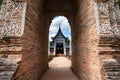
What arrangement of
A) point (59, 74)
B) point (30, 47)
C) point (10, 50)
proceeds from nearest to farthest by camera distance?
point (10, 50) < point (30, 47) < point (59, 74)

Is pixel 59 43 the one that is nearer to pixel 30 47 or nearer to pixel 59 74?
pixel 59 74

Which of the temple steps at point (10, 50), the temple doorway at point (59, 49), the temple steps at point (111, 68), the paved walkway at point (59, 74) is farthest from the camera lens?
the temple doorway at point (59, 49)

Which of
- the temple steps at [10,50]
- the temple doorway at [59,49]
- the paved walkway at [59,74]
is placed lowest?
the paved walkway at [59,74]

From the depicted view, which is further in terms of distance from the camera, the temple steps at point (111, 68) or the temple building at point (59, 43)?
the temple building at point (59, 43)

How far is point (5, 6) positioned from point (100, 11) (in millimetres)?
2760

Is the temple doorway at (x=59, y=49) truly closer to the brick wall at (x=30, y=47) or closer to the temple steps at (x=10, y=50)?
the brick wall at (x=30, y=47)

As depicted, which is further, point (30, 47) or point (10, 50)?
point (30, 47)

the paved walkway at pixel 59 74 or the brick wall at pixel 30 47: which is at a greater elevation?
the brick wall at pixel 30 47

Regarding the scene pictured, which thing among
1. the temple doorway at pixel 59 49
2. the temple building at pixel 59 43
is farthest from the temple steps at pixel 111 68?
A: the temple doorway at pixel 59 49

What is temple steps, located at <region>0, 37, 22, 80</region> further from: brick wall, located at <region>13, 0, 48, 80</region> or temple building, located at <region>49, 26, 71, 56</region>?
temple building, located at <region>49, 26, 71, 56</region>

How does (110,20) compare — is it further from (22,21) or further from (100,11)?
(22,21)

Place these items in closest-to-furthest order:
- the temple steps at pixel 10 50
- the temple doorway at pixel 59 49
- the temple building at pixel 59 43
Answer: the temple steps at pixel 10 50
the temple building at pixel 59 43
the temple doorway at pixel 59 49

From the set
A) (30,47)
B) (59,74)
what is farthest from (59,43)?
(30,47)

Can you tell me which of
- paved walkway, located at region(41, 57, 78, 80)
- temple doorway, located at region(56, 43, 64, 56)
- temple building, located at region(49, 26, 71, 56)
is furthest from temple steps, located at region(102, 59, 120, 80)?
temple doorway, located at region(56, 43, 64, 56)
